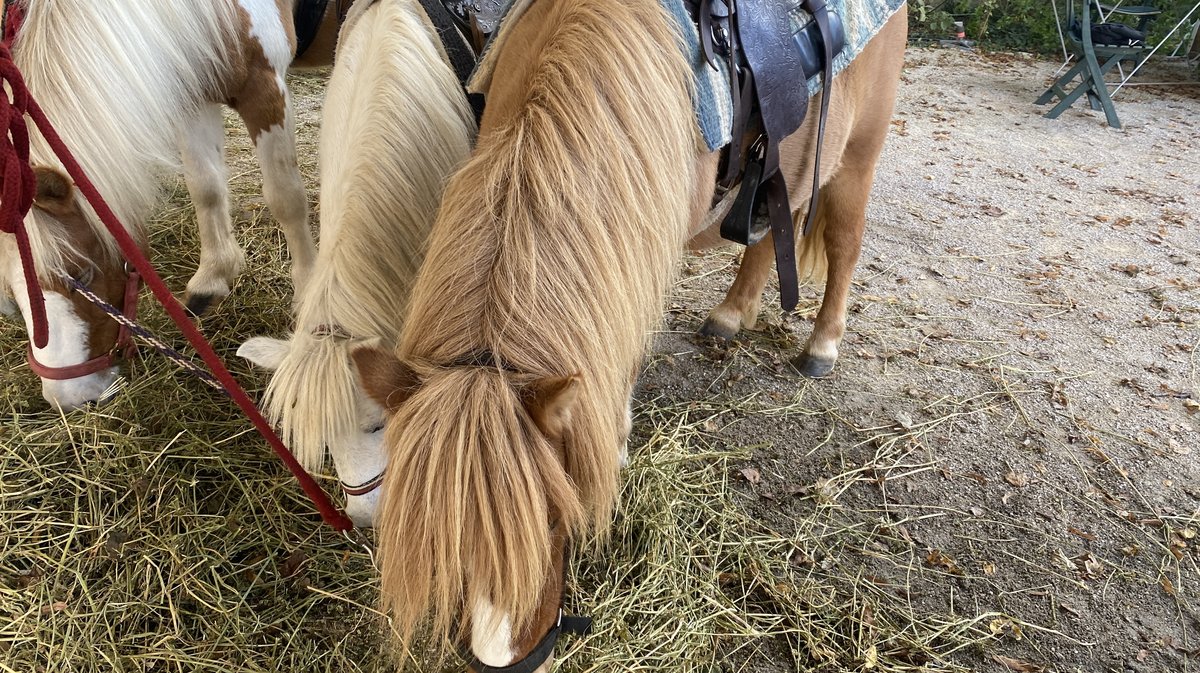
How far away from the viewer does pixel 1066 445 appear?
2641mm

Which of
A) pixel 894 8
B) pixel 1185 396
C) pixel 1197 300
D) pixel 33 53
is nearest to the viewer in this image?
pixel 33 53

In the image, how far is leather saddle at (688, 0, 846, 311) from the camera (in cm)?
148

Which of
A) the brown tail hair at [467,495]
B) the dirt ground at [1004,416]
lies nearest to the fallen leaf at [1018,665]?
the dirt ground at [1004,416]

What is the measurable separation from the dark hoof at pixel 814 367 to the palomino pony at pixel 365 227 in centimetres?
198

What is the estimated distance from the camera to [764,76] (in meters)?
1.53

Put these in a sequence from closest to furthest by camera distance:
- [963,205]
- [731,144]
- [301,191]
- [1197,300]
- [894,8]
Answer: [731,144] < [894,8] < [301,191] < [1197,300] < [963,205]

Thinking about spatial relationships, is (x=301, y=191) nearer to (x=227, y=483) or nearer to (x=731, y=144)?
(x=227, y=483)

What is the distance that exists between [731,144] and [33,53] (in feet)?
6.32

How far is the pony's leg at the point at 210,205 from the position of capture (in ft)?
7.89

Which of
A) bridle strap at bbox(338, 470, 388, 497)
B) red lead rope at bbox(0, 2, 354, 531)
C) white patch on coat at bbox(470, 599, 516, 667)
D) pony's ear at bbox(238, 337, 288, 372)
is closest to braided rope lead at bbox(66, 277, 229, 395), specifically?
red lead rope at bbox(0, 2, 354, 531)

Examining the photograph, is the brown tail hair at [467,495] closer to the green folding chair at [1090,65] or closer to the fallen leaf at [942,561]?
the fallen leaf at [942,561]

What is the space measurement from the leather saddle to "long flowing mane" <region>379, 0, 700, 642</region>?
0.16 m

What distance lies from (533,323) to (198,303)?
7.41 ft

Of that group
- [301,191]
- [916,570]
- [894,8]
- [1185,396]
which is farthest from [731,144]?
[1185,396]
